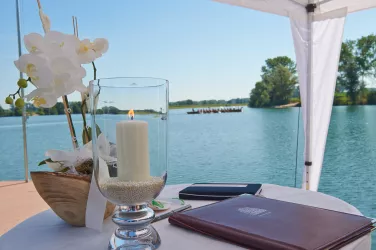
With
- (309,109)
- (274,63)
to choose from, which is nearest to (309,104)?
(309,109)

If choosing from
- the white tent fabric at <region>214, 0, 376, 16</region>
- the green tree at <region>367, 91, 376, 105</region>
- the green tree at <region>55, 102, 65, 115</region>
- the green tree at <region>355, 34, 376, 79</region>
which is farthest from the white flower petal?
the green tree at <region>355, 34, 376, 79</region>

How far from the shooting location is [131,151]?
542mm

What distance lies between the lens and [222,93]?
14398mm

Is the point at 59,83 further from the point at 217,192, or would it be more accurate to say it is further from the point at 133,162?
the point at 217,192

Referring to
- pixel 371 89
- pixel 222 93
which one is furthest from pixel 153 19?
pixel 371 89

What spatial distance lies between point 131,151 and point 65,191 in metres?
0.16

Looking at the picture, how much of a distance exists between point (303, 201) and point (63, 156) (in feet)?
1.69

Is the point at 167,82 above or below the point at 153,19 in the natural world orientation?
below

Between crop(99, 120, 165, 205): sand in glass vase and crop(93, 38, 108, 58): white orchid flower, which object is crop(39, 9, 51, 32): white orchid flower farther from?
crop(99, 120, 165, 205): sand in glass vase

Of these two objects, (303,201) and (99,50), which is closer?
(99,50)

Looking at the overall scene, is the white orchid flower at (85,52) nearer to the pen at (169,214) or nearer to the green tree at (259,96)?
the pen at (169,214)

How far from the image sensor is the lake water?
588 centimetres

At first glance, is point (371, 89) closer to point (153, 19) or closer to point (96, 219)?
point (153, 19)

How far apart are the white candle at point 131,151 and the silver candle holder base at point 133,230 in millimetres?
53
